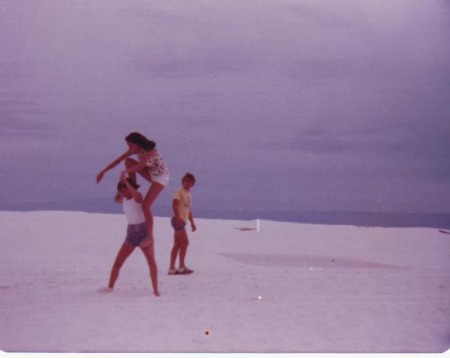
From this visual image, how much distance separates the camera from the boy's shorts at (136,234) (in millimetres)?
4508

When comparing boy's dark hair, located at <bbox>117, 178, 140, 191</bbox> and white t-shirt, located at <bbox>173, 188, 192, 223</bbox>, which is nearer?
boy's dark hair, located at <bbox>117, 178, 140, 191</bbox>

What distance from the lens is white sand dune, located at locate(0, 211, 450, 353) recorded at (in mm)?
3770

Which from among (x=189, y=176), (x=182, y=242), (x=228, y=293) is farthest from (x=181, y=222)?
(x=228, y=293)

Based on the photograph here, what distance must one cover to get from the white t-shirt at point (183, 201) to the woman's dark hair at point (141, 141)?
66 centimetres

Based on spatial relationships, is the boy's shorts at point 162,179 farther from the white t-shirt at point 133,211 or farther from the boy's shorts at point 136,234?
the boy's shorts at point 136,234

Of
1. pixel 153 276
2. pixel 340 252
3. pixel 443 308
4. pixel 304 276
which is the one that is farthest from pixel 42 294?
pixel 443 308

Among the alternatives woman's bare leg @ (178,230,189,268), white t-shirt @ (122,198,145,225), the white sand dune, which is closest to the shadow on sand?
the white sand dune

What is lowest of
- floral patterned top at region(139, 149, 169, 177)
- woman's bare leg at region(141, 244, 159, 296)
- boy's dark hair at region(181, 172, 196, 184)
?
woman's bare leg at region(141, 244, 159, 296)

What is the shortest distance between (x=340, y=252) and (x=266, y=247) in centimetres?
147

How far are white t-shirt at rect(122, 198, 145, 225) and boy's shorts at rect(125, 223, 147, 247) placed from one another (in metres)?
0.03

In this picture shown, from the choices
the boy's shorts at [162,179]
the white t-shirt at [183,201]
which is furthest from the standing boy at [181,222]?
the boy's shorts at [162,179]

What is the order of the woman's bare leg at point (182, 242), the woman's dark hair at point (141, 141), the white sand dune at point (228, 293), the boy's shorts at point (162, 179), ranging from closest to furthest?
the white sand dune at point (228, 293) < the woman's dark hair at point (141, 141) < the boy's shorts at point (162, 179) < the woman's bare leg at point (182, 242)

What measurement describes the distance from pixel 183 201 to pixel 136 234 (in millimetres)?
708

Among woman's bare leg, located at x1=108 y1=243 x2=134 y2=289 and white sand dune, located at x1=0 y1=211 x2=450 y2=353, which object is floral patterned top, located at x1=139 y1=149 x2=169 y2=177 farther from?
white sand dune, located at x1=0 y1=211 x2=450 y2=353
